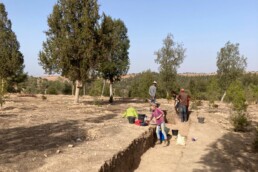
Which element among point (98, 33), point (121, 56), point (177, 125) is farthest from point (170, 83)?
point (177, 125)

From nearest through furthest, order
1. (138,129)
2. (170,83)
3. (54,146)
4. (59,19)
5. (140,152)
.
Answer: (54,146)
(140,152)
(138,129)
(59,19)
(170,83)

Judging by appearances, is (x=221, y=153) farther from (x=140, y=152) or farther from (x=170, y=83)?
(x=170, y=83)

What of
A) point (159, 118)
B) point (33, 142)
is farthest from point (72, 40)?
point (33, 142)

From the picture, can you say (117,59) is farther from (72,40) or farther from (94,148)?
(94,148)

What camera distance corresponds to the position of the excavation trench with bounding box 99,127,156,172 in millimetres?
7953

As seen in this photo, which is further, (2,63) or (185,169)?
(2,63)

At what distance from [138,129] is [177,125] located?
510cm

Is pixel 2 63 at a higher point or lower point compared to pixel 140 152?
higher

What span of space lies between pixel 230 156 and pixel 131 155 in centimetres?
441

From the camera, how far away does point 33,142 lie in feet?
31.7

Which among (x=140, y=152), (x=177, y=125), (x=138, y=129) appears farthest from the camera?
(x=177, y=125)

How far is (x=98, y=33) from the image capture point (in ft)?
77.5

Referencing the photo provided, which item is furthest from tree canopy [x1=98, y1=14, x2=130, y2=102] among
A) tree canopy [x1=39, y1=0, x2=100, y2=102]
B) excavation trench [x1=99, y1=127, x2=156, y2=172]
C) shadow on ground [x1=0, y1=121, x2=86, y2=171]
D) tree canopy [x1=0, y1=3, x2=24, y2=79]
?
shadow on ground [x1=0, y1=121, x2=86, y2=171]

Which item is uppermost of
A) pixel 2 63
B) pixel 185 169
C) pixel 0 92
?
pixel 2 63
